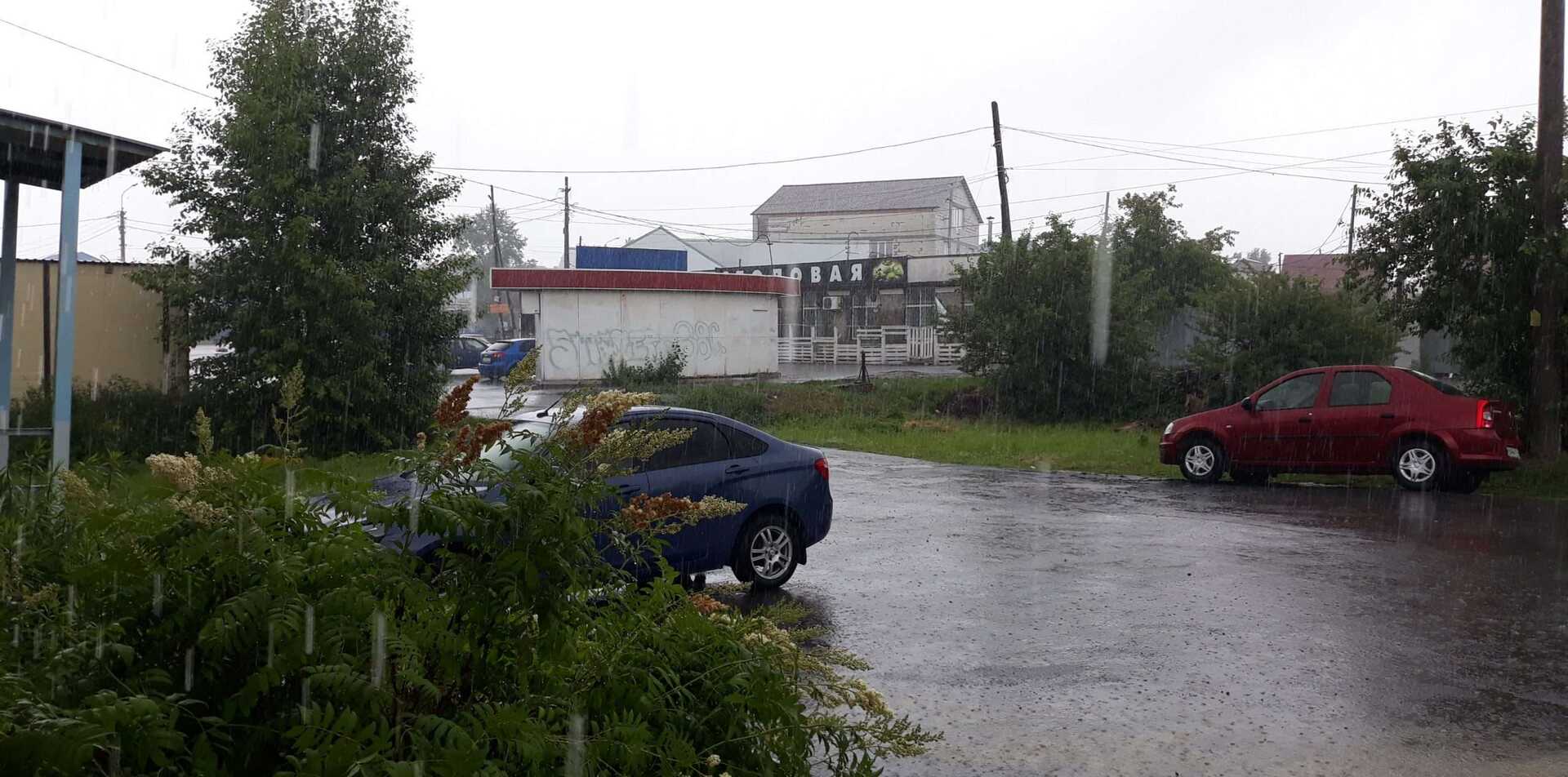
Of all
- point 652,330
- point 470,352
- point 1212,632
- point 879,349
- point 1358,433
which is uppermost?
point 652,330

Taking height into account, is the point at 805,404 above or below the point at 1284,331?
below

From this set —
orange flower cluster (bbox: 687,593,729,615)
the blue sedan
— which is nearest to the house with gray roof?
the blue sedan

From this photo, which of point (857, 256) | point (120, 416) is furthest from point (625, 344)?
point (857, 256)

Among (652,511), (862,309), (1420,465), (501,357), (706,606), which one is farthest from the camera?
(862,309)

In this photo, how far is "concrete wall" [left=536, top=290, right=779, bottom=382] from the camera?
39.3 meters

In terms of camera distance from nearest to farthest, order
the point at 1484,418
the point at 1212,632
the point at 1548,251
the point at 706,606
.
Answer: the point at 706,606 < the point at 1212,632 < the point at 1484,418 < the point at 1548,251

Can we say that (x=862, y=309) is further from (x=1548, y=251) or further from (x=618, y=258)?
(x=1548, y=251)

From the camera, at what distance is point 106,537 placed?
9.98 feet

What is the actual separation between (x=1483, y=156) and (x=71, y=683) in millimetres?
19478

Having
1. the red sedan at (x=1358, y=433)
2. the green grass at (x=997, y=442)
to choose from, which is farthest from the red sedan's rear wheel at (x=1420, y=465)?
the green grass at (x=997, y=442)

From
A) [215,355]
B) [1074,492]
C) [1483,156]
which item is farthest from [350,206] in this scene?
[1483,156]

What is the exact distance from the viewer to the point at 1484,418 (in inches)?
611

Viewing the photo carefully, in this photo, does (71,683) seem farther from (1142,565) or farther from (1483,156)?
(1483,156)

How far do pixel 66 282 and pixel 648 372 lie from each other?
2518 cm
